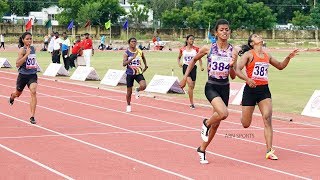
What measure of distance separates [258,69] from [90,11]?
8302cm

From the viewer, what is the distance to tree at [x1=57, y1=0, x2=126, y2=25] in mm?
93556

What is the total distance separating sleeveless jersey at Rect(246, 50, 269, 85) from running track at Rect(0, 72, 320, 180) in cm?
116

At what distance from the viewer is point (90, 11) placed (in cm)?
9388

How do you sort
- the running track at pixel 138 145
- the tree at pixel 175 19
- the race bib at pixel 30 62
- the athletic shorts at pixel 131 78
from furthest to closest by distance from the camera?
the tree at pixel 175 19 < the athletic shorts at pixel 131 78 < the race bib at pixel 30 62 < the running track at pixel 138 145

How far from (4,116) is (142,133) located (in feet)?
14.0

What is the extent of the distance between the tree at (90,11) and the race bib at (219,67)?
82.5 metres

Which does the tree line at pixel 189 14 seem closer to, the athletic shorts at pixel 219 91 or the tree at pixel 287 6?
the tree at pixel 287 6

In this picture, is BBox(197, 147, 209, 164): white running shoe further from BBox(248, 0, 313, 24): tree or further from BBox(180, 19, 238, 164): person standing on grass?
BBox(248, 0, 313, 24): tree

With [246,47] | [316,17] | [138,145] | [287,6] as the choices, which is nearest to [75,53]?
[138,145]

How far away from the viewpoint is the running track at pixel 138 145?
10469 mm

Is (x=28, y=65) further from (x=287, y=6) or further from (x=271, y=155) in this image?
(x=287, y=6)

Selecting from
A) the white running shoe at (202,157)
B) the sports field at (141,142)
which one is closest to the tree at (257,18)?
the sports field at (141,142)

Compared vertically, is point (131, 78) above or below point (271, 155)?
above

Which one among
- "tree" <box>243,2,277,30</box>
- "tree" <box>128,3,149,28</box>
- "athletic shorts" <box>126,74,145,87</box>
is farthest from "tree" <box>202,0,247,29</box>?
"athletic shorts" <box>126,74,145,87</box>
